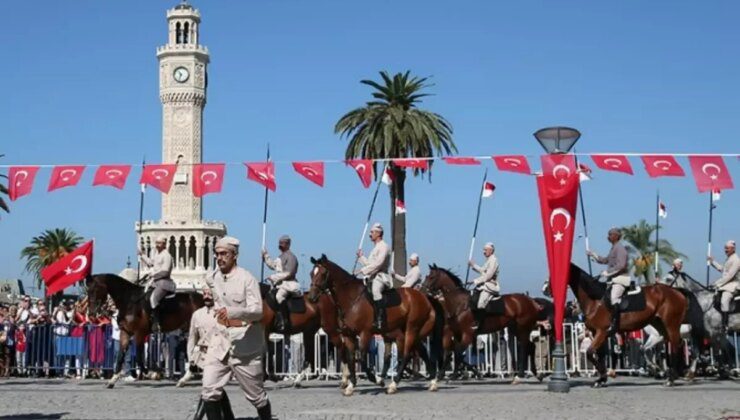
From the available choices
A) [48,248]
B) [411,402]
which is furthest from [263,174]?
[48,248]

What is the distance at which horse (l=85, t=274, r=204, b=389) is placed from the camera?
64.4 ft

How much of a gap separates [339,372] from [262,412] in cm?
1340

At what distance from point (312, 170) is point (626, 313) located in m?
8.37

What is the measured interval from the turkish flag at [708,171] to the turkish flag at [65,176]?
13.2 metres

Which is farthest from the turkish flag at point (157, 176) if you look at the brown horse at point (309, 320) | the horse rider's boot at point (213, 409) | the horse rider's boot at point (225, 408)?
the horse rider's boot at point (213, 409)

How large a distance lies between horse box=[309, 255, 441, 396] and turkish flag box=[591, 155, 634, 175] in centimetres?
565

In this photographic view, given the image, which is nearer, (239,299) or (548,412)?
(239,299)

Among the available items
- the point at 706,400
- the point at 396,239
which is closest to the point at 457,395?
the point at 706,400

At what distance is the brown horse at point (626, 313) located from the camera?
1820cm

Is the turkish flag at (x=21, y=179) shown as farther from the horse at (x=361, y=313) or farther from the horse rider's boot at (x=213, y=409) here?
the horse rider's boot at (x=213, y=409)

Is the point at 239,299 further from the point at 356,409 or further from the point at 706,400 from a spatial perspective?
the point at 706,400

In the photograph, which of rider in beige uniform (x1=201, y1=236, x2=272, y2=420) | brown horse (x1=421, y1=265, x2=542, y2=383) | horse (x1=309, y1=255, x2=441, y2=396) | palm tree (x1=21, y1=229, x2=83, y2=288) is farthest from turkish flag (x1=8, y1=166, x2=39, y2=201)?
palm tree (x1=21, y1=229, x2=83, y2=288)

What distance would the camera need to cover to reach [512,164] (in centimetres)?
2216

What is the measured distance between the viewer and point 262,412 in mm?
10367
